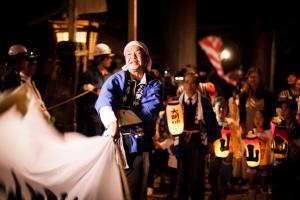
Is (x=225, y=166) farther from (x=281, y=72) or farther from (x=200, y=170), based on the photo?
(x=281, y=72)

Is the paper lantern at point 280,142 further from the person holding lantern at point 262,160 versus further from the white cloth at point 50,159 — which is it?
the white cloth at point 50,159

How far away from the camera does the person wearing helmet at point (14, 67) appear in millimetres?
8703

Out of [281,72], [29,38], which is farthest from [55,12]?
[281,72]

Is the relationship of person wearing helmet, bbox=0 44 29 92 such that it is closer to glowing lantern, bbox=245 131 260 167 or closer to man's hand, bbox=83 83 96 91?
man's hand, bbox=83 83 96 91

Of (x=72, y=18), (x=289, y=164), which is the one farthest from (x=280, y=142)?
(x=72, y=18)

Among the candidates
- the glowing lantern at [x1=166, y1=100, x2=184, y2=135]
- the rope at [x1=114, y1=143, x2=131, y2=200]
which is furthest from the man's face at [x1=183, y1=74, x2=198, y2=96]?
the rope at [x1=114, y1=143, x2=131, y2=200]

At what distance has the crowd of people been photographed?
7.06 m

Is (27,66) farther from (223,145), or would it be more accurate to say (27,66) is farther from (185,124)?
(223,145)

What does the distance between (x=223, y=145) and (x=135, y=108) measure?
126 inches

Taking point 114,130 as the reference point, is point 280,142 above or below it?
below

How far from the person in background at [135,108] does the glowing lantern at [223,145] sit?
9.17 ft

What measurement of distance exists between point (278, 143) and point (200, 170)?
1509 mm

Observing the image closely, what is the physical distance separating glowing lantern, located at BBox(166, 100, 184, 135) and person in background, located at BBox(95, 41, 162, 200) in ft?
6.19

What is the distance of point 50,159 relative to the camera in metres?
6.21
